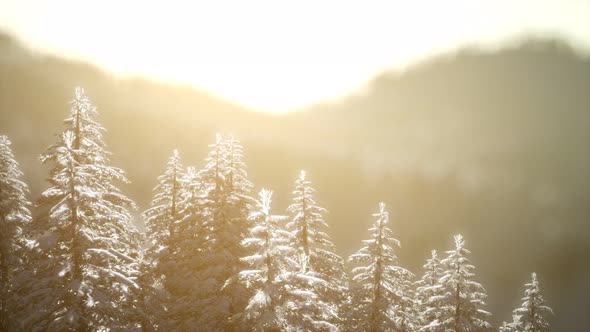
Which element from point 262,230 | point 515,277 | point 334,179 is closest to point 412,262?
point 515,277

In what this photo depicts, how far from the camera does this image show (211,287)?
16.0 m

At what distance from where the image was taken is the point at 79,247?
12.8 meters

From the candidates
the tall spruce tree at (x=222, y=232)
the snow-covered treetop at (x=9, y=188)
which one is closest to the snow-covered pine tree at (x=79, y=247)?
the tall spruce tree at (x=222, y=232)

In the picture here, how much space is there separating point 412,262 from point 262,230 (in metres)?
116

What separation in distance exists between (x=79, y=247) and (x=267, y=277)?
6.32 m

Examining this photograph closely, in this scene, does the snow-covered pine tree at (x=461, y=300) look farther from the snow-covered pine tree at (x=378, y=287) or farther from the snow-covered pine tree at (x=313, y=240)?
the snow-covered pine tree at (x=313, y=240)

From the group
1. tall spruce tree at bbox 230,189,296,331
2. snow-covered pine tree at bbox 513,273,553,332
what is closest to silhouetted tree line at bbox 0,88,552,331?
tall spruce tree at bbox 230,189,296,331

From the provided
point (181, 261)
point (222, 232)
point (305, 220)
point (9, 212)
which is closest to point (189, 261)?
point (181, 261)

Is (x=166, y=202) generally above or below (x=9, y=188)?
above

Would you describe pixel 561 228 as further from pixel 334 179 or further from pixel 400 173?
pixel 334 179

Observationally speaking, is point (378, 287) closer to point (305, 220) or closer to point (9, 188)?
point (305, 220)

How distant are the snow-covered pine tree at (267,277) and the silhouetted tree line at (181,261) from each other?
43 millimetres

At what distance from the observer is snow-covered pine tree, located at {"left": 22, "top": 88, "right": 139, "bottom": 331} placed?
485 inches

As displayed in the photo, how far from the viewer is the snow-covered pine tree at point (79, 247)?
40.4ft
